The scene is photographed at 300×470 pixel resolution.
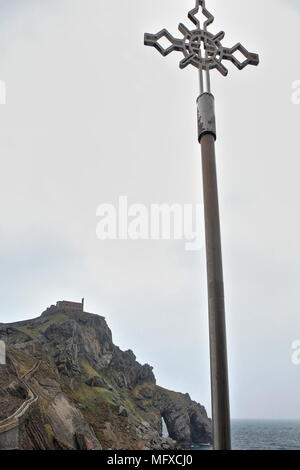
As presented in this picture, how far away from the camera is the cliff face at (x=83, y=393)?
4688 cm

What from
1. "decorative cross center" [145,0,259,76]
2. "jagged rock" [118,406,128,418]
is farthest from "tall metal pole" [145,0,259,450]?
"jagged rock" [118,406,128,418]

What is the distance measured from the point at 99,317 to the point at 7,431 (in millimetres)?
49523

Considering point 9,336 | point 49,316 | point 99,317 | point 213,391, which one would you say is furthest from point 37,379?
point 213,391

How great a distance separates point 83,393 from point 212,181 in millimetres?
66925

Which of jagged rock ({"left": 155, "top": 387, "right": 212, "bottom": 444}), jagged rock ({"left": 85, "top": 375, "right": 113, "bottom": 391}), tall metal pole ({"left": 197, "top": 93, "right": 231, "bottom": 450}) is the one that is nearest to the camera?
tall metal pole ({"left": 197, "top": 93, "right": 231, "bottom": 450})

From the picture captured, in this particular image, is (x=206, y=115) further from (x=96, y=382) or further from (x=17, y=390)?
(x=96, y=382)

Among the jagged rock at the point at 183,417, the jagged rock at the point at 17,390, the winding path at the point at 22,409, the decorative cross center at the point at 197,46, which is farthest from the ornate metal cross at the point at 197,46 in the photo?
the jagged rock at the point at 183,417

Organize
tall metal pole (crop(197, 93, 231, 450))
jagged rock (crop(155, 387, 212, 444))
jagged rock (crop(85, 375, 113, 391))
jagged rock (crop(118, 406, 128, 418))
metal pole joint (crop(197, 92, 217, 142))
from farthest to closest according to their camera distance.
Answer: jagged rock (crop(155, 387, 212, 444)) < jagged rock (crop(85, 375, 113, 391)) < jagged rock (crop(118, 406, 128, 418)) < metal pole joint (crop(197, 92, 217, 142)) < tall metal pole (crop(197, 93, 231, 450))

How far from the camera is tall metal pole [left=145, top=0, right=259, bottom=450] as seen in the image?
15.6 feet

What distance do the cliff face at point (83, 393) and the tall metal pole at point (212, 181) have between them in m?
44.0

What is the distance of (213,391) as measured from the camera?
4.81 m

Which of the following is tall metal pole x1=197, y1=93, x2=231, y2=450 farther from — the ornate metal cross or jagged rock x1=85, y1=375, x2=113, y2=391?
jagged rock x1=85, y1=375, x2=113, y2=391

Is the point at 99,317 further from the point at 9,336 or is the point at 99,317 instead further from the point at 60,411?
the point at 60,411

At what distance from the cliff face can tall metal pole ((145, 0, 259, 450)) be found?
43990mm
